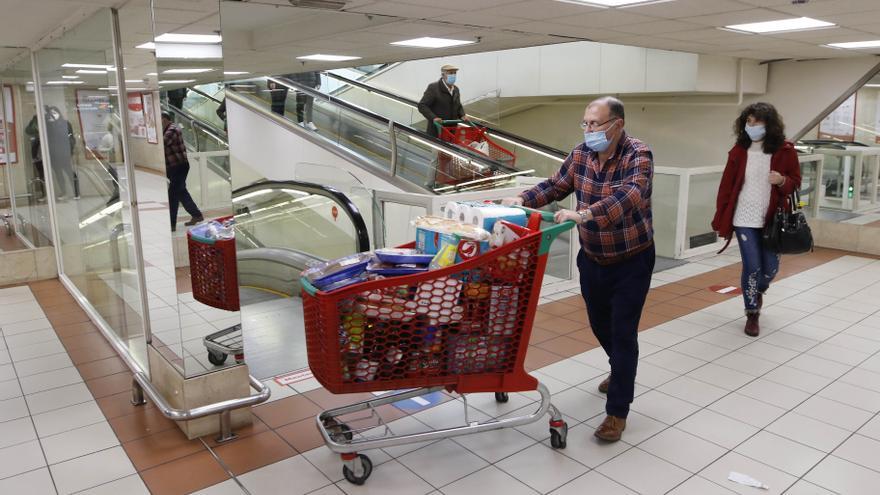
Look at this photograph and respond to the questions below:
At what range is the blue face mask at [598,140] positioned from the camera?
9.74 ft

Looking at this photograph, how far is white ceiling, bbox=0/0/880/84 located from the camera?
317cm

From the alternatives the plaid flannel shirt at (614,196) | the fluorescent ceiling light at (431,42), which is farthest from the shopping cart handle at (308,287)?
the fluorescent ceiling light at (431,42)

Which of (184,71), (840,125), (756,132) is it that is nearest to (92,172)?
(184,71)

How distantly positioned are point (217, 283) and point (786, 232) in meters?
3.88

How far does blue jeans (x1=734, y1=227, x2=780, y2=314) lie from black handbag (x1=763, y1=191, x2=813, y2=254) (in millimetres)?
73

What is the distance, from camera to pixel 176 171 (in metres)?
3.08

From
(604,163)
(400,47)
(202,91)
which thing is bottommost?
(604,163)

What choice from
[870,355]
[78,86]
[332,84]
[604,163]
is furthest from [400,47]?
[332,84]

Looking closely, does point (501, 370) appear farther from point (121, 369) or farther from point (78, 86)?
point (78, 86)

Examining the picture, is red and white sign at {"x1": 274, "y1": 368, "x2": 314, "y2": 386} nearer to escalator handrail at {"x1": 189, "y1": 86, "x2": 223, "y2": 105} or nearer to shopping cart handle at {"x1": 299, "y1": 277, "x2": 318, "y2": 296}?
shopping cart handle at {"x1": 299, "y1": 277, "x2": 318, "y2": 296}

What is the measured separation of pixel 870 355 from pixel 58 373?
545 cm

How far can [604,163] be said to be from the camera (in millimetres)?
3078

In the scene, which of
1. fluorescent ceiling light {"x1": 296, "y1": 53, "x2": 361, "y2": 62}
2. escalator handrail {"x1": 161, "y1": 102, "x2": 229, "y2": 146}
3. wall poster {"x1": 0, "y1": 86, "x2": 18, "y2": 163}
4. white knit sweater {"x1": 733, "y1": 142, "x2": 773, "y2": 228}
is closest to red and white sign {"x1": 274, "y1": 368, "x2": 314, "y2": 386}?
escalator handrail {"x1": 161, "y1": 102, "x2": 229, "y2": 146}

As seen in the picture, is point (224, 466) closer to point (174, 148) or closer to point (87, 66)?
point (174, 148)
